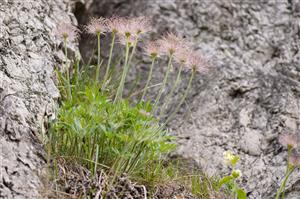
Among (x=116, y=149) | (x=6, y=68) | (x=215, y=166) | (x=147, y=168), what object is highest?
(x=6, y=68)

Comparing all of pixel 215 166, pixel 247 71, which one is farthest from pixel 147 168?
pixel 247 71

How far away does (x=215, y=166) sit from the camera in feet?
11.9

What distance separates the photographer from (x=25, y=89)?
2.98m

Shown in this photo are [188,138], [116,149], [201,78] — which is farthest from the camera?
[201,78]

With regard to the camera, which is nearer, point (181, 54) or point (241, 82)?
point (181, 54)

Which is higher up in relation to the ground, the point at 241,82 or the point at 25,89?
the point at 25,89

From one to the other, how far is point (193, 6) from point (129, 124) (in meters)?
1.83

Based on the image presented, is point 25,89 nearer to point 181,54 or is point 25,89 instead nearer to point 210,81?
point 181,54

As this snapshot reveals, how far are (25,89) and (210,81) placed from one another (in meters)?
1.57

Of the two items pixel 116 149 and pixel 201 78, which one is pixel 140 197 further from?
pixel 201 78

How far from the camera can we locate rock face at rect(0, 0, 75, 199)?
254 centimetres

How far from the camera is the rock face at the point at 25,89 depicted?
254cm

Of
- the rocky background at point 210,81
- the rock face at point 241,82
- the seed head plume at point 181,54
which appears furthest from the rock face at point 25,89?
the rock face at point 241,82

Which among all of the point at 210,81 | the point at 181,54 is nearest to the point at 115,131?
the point at 181,54
